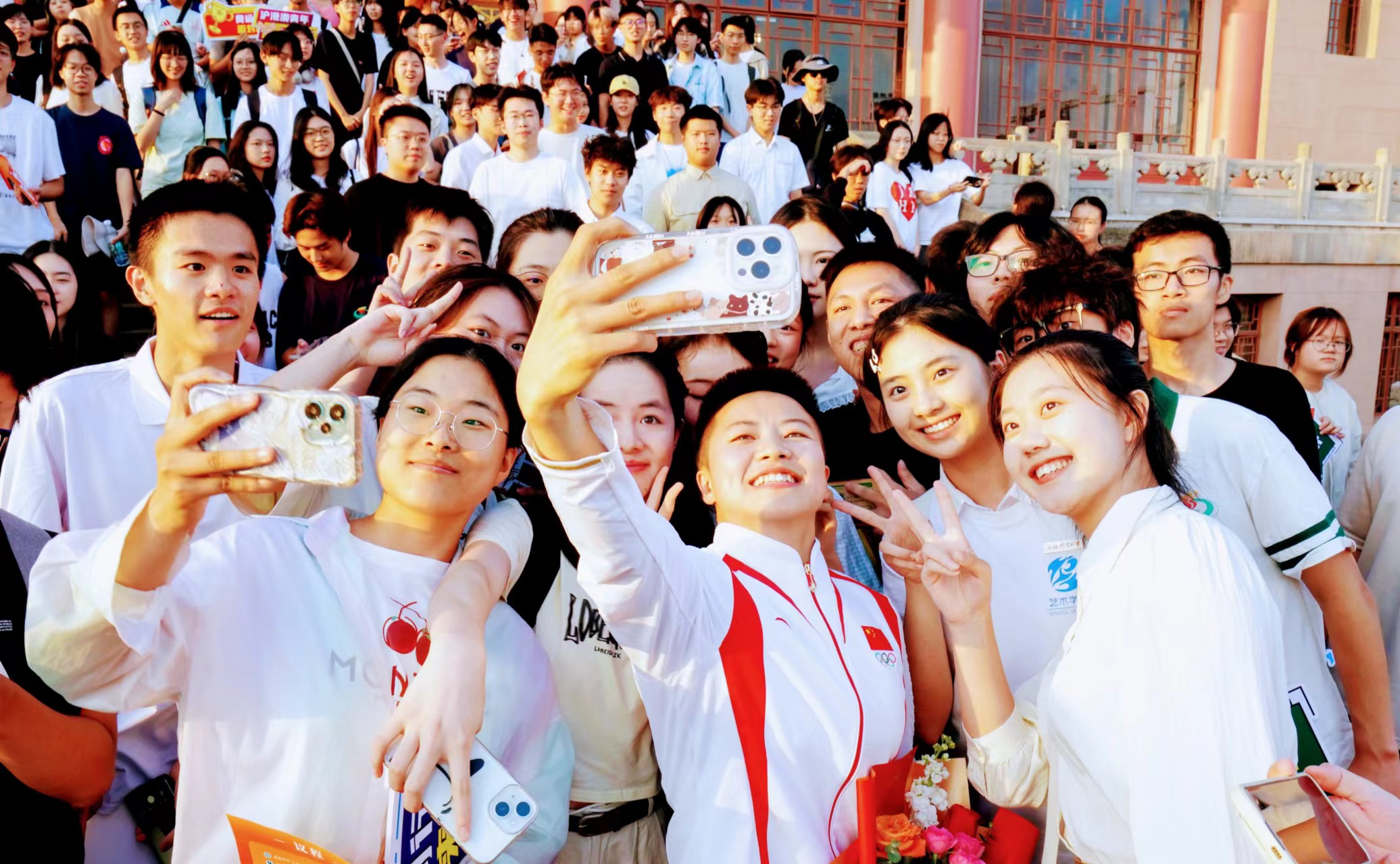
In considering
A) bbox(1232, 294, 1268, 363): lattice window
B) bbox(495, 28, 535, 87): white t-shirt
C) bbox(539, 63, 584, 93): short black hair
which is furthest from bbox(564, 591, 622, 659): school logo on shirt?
bbox(1232, 294, 1268, 363): lattice window

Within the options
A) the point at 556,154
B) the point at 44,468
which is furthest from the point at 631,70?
the point at 44,468

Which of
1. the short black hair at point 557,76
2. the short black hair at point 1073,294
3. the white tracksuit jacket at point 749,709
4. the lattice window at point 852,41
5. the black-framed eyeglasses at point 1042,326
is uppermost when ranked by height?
the lattice window at point 852,41

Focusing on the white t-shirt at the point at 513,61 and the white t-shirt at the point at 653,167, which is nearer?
the white t-shirt at the point at 653,167

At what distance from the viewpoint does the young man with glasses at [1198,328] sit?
3.17 metres

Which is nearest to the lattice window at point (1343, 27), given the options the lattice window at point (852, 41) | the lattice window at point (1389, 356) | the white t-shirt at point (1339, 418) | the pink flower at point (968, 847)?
the lattice window at point (1389, 356)

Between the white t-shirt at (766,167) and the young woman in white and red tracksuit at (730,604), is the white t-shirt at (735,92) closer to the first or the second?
the white t-shirt at (766,167)

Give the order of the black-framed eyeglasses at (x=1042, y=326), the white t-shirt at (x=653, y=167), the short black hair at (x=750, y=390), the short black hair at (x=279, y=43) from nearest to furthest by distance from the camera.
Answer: the short black hair at (x=750, y=390) → the black-framed eyeglasses at (x=1042, y=326) → the short black hair at (x=279, y=43) → the white t-shirt at (x=653, y=167)

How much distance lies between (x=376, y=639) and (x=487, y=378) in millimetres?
593

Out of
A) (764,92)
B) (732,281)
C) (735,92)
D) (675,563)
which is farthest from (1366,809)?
(735,92)

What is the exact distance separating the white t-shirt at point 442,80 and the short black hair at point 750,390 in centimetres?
650

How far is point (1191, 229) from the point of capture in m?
3.22

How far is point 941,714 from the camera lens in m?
2.37

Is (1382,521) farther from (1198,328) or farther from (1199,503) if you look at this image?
(1199,503)

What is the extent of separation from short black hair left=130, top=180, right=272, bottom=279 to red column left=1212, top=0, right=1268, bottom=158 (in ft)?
55.0
